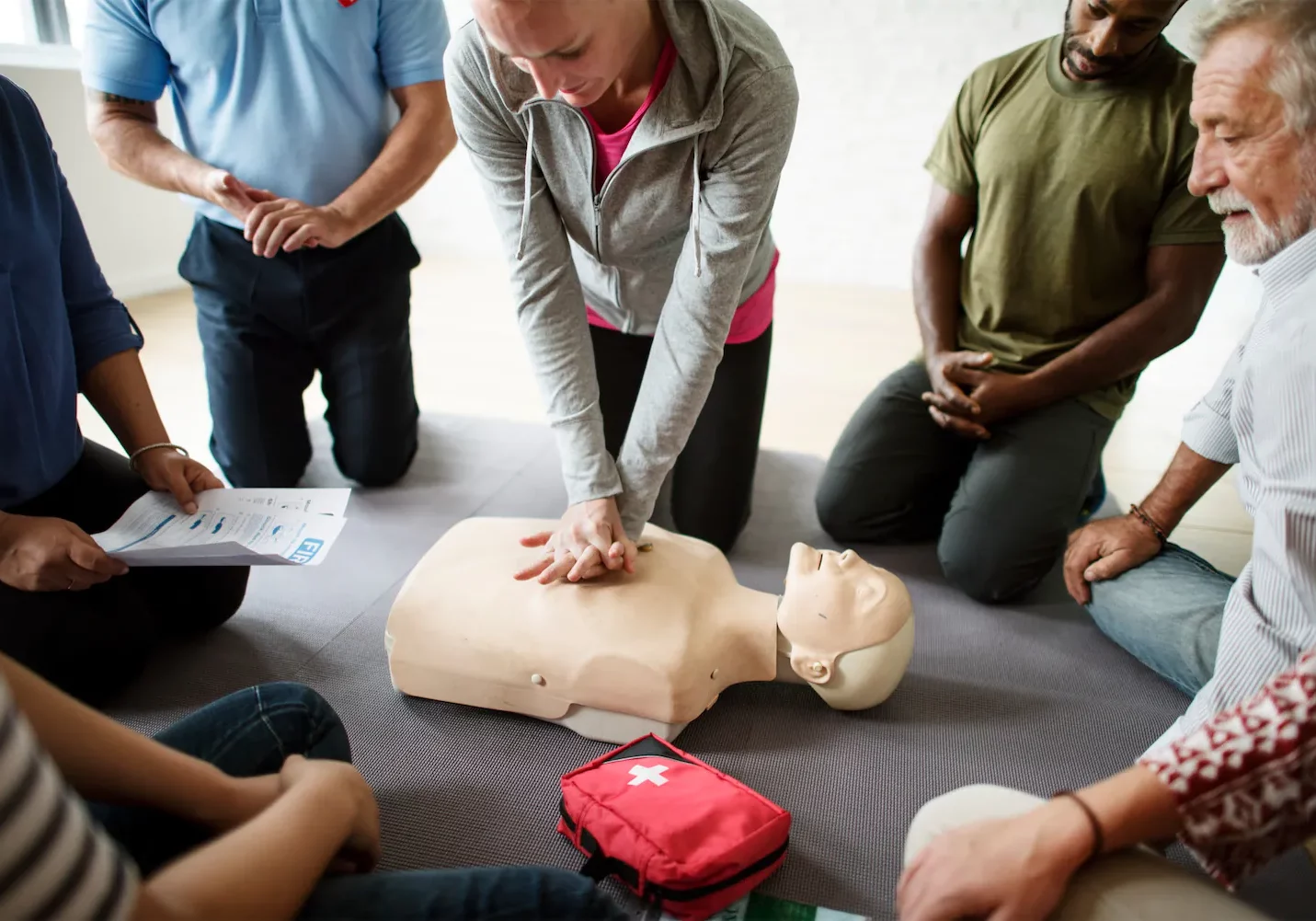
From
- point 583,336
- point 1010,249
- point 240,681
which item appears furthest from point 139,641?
point 1010,249

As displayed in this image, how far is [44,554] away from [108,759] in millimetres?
→ 612

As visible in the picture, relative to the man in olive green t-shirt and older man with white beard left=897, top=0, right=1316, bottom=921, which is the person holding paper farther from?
the man in olive green t-shirt

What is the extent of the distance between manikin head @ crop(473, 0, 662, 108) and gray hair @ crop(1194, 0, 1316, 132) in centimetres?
72

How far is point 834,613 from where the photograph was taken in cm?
132

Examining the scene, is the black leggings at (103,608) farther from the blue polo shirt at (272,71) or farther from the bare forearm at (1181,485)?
the bare forearm at (1181,485)

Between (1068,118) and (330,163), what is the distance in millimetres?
1446

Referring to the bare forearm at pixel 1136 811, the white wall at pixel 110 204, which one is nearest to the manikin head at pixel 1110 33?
the bare forearm at pixel 1136 811

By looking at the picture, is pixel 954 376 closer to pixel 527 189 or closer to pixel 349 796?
pixel 527 189

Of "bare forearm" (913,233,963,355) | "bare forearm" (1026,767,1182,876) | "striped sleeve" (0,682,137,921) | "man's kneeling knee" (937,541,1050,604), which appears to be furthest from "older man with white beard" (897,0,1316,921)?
"striped sleeve" (0,682,137,921)

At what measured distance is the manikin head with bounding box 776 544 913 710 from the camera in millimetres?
1319

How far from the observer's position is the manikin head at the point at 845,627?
1.32 meters

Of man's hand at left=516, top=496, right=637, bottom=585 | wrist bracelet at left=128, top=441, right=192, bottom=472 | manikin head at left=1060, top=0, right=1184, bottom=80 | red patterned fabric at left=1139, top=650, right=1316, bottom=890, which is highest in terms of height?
manikin head at left=1060, top=0, right=1184, bottom=80

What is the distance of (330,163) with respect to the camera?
75.5 inches

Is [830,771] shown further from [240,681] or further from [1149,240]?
[1149,240]
